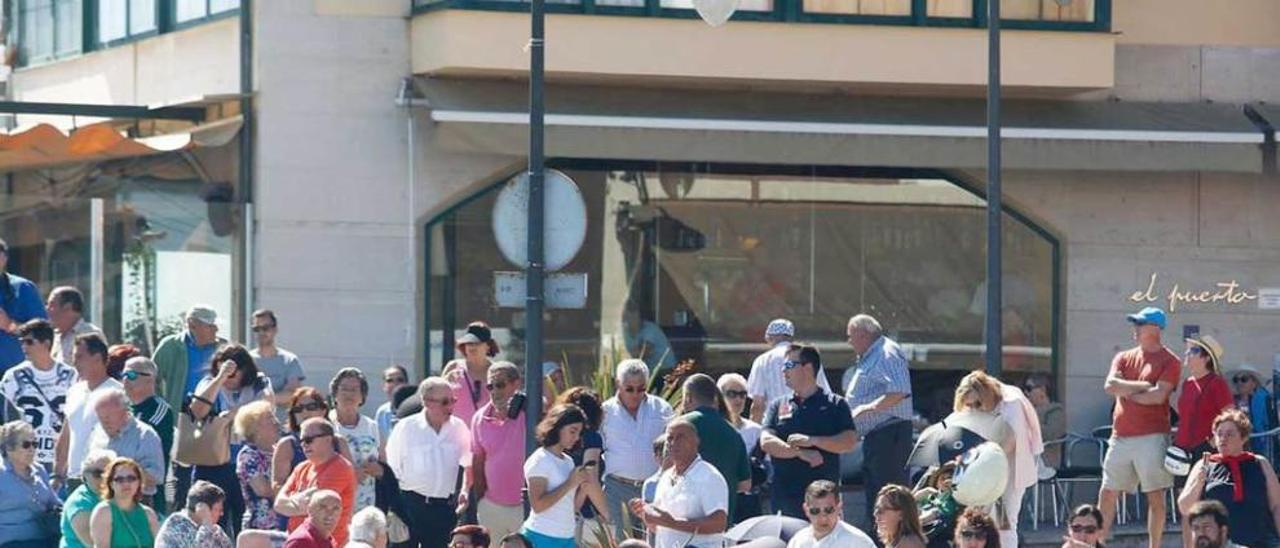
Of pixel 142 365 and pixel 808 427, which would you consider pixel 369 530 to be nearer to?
pixel 142 365

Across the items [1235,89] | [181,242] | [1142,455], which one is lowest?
[1142,455]

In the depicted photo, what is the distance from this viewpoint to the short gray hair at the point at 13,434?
49.3 feet

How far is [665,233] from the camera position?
23641 millimetres

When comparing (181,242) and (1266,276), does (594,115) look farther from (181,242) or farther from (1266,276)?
(1266,276)

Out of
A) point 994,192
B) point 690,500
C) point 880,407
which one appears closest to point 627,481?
point 880,407

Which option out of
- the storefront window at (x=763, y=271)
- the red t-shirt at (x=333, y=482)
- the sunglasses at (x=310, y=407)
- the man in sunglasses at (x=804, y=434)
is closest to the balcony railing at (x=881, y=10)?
the storefront window at (x=763, y=271)

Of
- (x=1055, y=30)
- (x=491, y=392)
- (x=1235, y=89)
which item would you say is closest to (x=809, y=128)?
(x=1055, y=30)

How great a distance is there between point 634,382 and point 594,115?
6672 mm

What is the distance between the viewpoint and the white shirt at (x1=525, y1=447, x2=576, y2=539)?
48.4 ft

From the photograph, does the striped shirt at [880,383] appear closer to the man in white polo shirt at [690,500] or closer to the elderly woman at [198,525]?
the man in white polo shirt at [690,500]

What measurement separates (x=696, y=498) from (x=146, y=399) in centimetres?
383

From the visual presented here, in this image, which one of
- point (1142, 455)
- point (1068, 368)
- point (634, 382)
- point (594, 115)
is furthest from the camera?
point (1068, 368)

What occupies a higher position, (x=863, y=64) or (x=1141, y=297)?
(x=863, y=64)

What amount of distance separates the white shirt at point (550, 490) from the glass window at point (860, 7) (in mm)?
9002
